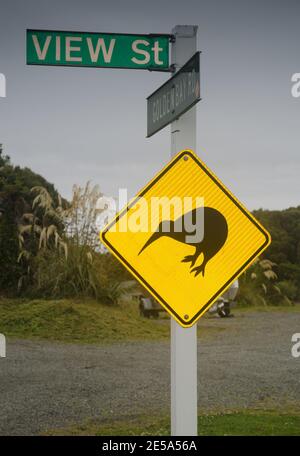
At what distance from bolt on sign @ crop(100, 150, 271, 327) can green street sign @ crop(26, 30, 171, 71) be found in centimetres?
101

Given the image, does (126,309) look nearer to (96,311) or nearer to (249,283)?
(96,311)

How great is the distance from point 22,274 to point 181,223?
16.5 meters

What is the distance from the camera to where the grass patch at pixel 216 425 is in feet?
23.7

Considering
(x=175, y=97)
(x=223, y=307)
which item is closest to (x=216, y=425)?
(x=175, y=97)

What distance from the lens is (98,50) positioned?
5.06 m

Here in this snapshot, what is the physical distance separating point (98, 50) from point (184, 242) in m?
1.66

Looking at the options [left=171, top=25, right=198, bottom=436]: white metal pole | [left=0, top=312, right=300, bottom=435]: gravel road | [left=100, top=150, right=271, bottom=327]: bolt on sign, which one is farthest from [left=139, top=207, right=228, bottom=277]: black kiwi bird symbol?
[left=0, top=312, right=300, bottom=435]: gravel road

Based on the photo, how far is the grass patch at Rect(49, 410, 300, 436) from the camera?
7.21m

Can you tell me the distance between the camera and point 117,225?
4.34 m

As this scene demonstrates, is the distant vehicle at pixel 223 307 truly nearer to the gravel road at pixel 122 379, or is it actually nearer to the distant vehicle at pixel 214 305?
the distant vehicle at pixel 214 305

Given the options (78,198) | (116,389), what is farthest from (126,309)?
(116,389)

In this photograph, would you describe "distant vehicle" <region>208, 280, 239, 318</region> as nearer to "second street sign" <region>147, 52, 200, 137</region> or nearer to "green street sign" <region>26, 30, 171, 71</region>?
"second street sign" <region>147, 52, 200, 137</region>
